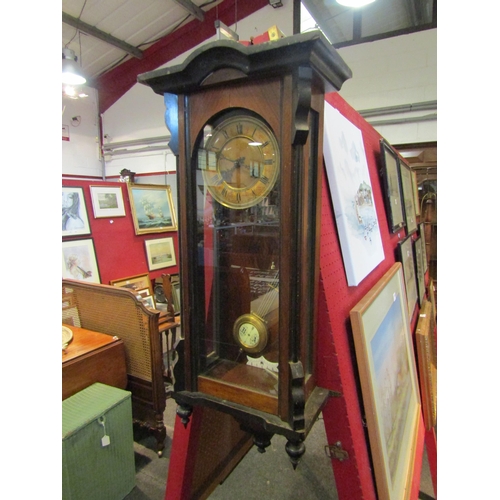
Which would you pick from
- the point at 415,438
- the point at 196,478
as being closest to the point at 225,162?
the point at 196,478

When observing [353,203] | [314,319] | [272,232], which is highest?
[353,203]

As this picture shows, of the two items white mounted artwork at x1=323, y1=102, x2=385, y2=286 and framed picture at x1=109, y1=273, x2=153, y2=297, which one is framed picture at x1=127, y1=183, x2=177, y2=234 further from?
white mounted artwork at x1=323, y1=102, x2=385, y2=286

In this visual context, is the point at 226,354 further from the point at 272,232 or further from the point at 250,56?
the point at 250,56

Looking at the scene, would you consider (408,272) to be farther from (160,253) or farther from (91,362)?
(160,253)

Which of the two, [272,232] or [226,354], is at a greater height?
[272,232]

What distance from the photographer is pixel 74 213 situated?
3266 mm

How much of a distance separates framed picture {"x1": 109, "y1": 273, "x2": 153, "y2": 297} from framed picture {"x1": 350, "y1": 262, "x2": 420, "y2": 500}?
2724 mm

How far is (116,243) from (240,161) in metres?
3.03

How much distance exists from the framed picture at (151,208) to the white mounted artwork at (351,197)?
2.92 meters

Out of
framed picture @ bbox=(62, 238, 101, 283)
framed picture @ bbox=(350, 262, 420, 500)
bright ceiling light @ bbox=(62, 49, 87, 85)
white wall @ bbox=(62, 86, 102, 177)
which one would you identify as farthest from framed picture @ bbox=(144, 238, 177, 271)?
white wall @ bbox=(62, 86, 102, 177)

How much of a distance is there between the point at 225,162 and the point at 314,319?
1.59ft

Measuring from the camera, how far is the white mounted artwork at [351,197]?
3.57ft

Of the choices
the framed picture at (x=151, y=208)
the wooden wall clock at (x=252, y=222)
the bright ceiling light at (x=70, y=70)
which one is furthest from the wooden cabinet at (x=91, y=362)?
the bright ceiling light at (x=70, y=70)

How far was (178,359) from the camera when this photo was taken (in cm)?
99
